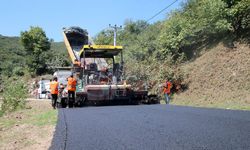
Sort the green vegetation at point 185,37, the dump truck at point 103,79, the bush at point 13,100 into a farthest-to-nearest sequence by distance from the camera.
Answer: the green vegetation at point 185,37
the bush at point 13,100
the dump truck at point 103,79

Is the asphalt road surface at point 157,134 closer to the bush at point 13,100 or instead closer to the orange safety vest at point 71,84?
the orange safety vest at point 71,84

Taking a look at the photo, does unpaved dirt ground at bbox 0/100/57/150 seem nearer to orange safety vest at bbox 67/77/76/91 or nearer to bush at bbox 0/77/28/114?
orange safety vest at bbox 67/77/76/91

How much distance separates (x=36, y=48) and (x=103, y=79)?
39418mm

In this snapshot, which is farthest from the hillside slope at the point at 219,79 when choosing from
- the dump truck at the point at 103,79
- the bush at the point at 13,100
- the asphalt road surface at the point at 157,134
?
the asphalt road surface at the point at 157,134

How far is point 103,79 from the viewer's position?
54.9ft

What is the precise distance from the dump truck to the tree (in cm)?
3578

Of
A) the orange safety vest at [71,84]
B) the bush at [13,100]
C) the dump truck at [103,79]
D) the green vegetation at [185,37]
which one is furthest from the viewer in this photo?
the green vegetation at [185,37]

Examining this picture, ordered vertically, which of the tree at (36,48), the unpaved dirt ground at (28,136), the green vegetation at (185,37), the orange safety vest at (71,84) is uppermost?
the tree at (36,48)

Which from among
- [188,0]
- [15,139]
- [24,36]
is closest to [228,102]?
[15,139]

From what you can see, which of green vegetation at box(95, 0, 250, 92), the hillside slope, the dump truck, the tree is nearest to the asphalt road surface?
the dump truck

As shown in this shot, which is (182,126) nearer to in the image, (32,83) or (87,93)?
(87,93)

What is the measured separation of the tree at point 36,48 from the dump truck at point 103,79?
35.8 m

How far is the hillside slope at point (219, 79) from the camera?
17578mm

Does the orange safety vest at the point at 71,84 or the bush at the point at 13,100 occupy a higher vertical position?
the orange safety vest at the point at 71,84
